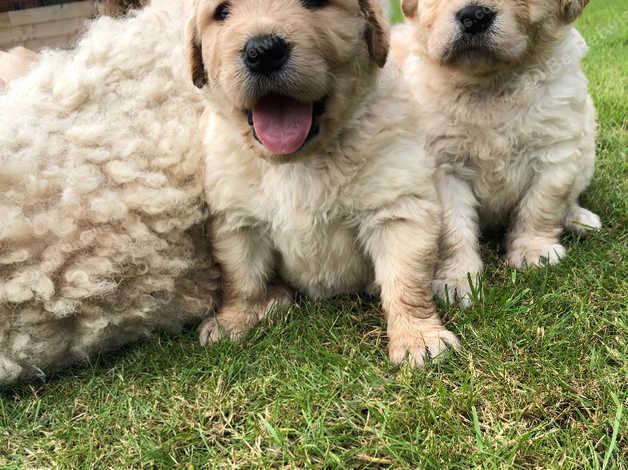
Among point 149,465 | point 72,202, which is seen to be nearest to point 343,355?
point 149,465

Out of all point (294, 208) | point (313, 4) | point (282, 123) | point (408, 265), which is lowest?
point (408, 265)

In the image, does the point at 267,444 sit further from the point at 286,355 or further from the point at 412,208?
the point at 412,208

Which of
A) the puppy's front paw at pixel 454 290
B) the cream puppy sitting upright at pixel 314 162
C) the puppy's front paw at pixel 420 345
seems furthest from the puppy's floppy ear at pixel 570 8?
the puppy's front paw at pixel 420 345

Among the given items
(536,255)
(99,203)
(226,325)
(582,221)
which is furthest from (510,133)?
(99,203)

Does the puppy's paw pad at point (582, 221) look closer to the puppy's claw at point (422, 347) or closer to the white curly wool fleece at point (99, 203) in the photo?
the puppy's claw at point (422, 347)

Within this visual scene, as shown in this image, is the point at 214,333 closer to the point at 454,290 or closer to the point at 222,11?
the point at 454,290

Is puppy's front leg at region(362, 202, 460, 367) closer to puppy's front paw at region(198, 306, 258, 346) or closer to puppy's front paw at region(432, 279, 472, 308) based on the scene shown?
puppy's front paw at region(432, 279, 472, 308)
